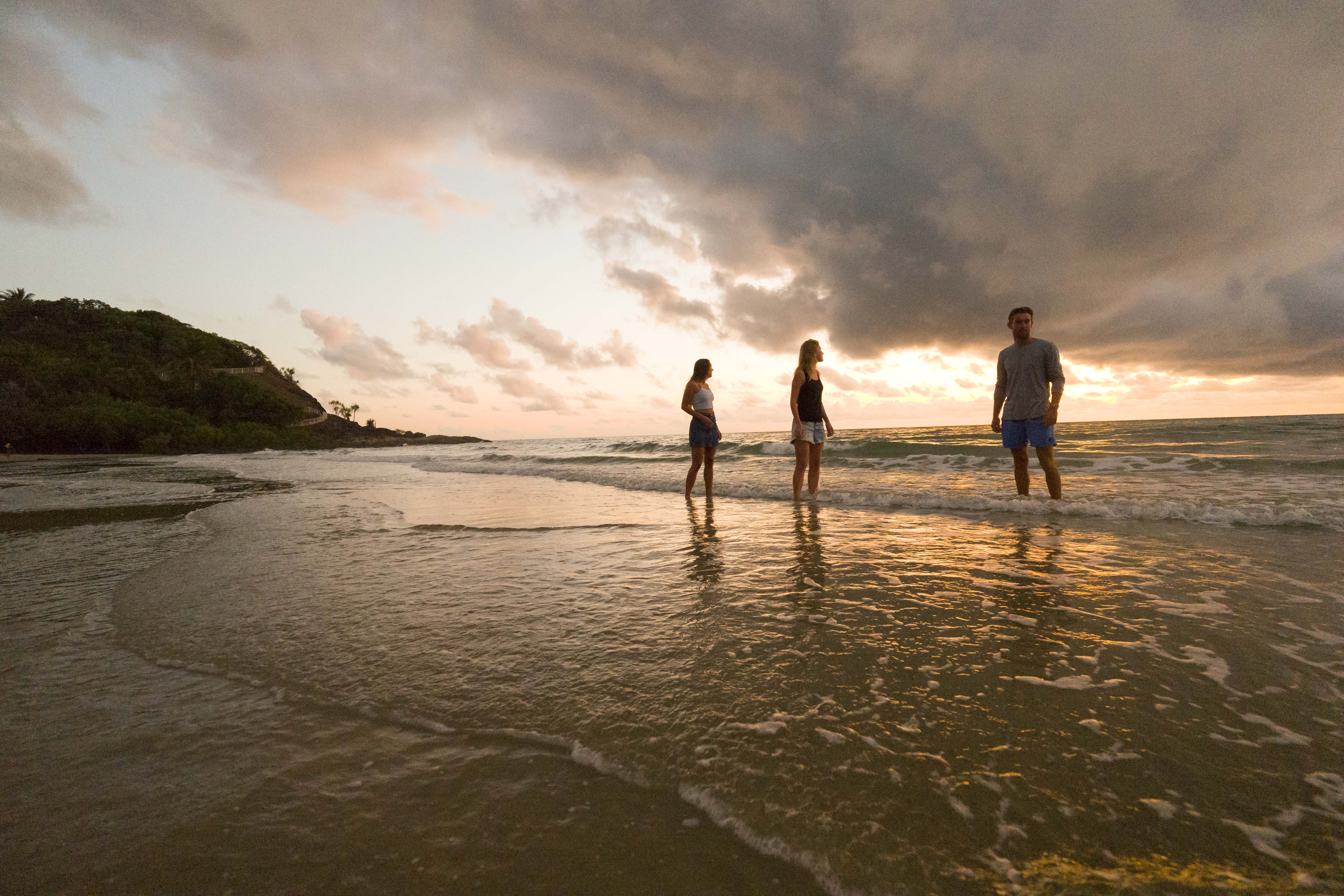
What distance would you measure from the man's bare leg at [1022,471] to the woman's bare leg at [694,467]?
4.47m

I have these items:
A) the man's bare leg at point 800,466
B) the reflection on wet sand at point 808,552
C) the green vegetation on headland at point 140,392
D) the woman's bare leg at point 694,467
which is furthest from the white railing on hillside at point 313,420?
the reflection on wet sand at point 808,552

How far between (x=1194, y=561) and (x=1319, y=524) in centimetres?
242

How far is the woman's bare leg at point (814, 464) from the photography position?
8.19m

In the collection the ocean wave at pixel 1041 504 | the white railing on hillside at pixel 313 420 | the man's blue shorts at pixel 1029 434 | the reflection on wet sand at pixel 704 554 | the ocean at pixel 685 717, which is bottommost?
the ocean at pixel 685 717

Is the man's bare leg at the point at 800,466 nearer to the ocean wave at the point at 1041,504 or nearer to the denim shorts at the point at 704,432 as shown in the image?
the ocean wave at the point at 1041,504

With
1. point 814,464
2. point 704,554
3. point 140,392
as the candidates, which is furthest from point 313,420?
point 704,554

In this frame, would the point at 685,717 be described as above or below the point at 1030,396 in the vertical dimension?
below

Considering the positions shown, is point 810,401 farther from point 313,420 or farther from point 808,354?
point 313,420

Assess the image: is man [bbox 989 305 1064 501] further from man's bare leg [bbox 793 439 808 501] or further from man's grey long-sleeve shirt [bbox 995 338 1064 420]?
man's bare leg [bbox 793 439 808 501]

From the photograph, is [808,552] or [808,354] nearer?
[808,552]

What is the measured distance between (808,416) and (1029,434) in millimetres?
2799

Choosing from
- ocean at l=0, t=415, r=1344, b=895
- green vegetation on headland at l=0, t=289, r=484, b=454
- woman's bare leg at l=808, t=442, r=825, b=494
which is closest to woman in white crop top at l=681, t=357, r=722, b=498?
woman's bare leg at l=808, t=442, r=825, b=494

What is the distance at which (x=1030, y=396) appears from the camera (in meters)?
6.87

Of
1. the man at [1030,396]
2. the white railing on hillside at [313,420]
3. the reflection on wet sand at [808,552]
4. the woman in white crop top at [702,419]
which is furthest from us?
the white railing on hillside at [313,420]
